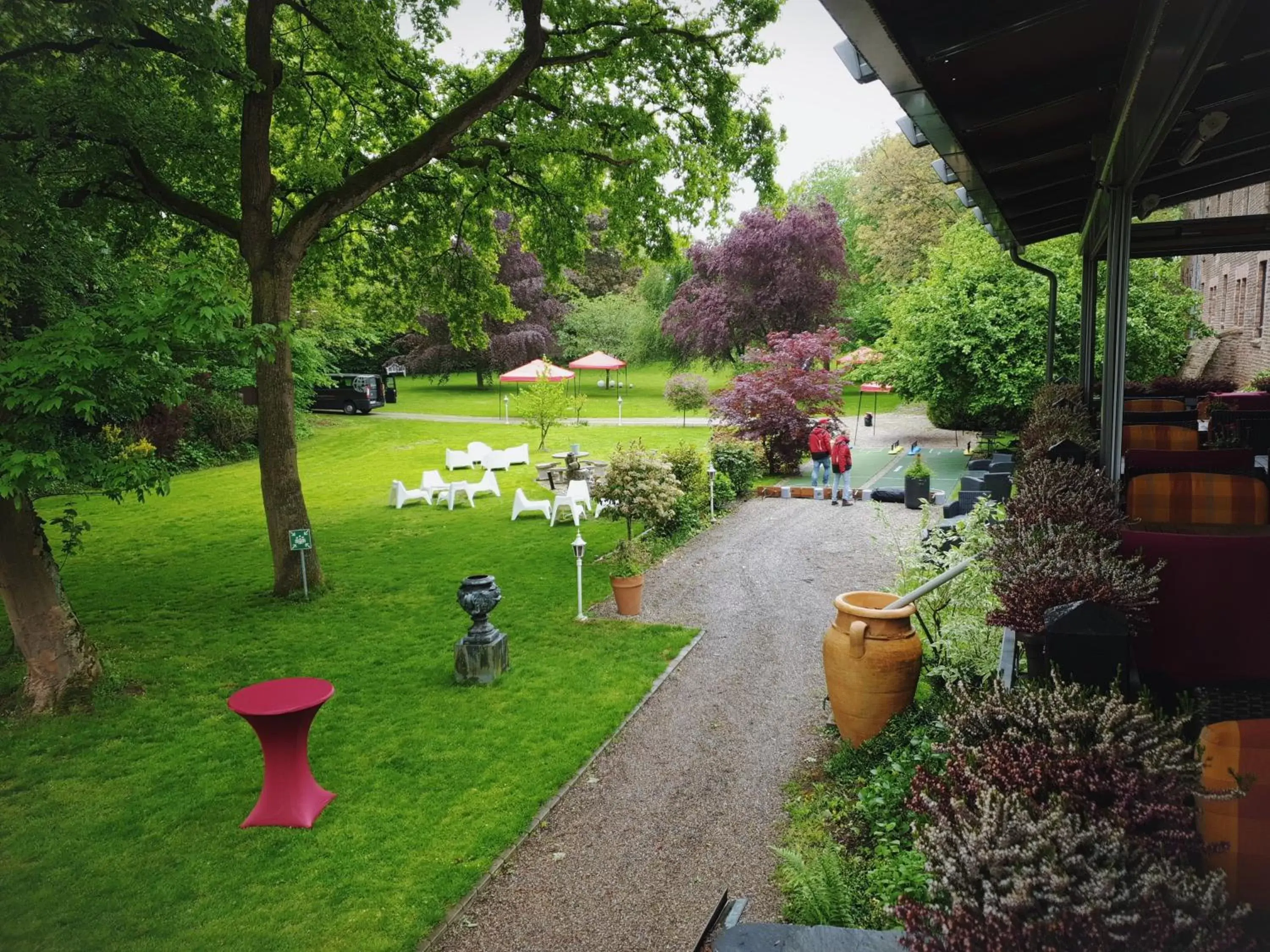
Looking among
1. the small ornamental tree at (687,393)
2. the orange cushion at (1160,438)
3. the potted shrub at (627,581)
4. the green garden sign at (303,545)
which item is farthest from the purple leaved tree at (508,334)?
the orange cushion at (1160,438)

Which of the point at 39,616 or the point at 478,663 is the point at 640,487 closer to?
the point at 478,663

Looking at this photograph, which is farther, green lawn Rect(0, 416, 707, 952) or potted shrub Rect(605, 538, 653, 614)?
potted shrub Rect(605, 538, 653, 614)

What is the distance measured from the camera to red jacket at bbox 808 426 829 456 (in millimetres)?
16406

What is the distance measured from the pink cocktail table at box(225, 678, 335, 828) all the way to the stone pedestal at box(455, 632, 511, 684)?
2.23 metres

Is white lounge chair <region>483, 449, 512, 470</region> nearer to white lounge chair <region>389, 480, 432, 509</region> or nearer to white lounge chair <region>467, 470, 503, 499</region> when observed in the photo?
white lounge chair <region>467, 470, 503, 499</region>

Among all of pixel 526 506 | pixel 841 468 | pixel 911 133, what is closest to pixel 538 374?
pixel 526 506

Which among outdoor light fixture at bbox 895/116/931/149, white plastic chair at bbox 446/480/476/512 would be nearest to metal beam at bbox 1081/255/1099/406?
outdoor light fixture at bbox 895/116/931/149

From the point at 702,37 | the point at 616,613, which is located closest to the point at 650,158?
the point at 702,37

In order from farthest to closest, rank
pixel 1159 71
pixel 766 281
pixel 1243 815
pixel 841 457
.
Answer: pixel 766 281 < pixel 841 457 < pixel 1159 71 < pixel 1243 815

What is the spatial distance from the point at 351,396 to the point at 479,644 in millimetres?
29657

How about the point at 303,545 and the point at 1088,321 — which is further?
the point at 303,545

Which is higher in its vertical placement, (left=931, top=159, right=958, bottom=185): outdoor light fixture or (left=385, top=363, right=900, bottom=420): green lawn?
(left=931, top=159, right=958, bottom=185): outdoor light fixture

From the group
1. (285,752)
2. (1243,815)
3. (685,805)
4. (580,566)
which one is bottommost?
(685,805)

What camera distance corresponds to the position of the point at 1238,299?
18.2 meters
